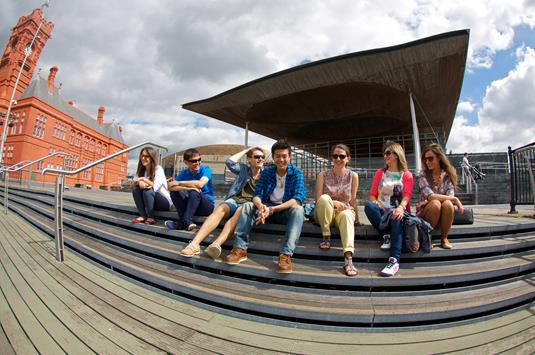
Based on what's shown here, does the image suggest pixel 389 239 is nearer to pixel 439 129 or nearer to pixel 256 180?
pixel 256 180

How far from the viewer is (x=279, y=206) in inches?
103

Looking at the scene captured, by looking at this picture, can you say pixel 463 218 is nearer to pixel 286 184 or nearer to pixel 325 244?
pixel 325 244

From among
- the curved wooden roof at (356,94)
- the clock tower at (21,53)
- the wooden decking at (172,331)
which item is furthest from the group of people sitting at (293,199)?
the clock tower at (21,53)

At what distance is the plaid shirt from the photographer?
9.14 ft

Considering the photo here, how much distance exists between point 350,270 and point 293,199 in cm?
92

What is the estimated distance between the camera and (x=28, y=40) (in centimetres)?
4100

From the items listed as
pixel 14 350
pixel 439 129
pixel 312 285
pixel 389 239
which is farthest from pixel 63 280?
pixel 439 129

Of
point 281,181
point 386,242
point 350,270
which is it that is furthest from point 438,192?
point 281,181

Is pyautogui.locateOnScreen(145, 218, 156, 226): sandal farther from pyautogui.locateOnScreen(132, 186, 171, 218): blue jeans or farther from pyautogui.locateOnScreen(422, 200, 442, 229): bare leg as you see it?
pyautogui.locateOnScreen(422, 200, 442, 229): bare leg

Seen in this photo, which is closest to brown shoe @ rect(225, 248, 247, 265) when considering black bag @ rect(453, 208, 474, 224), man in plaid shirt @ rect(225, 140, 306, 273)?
man in plaid shirt @ rect(225, 140, 306, 273)

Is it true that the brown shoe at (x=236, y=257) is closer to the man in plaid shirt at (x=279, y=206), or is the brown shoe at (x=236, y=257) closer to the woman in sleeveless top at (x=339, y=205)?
the man in plaid shirt at (x=279, y=206)

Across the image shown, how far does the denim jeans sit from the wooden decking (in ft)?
2.91

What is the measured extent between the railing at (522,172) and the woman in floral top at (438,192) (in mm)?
3035

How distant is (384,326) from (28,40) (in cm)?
6287
